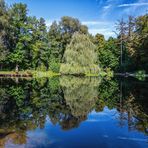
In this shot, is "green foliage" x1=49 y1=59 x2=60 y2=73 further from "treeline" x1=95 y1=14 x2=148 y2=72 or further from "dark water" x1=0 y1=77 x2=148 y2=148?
"dark water" x1=0 y1=77 x2=148 y2=148

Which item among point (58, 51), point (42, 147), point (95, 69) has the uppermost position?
point (58, 51)

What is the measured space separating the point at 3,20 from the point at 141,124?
42.7 m

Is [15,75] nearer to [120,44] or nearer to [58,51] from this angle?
[58,51]

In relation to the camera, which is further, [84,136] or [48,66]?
[48,66]

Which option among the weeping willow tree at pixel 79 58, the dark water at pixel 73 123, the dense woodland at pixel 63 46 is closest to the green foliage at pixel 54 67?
the dense woodland at pixel 63 46

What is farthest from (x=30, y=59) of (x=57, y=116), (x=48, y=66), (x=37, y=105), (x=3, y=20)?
(x=57, y=116)

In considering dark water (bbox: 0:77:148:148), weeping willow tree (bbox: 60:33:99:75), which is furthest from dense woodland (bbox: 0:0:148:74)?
dark water (bbox: 0:77:148:148)

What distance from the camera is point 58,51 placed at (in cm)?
6969

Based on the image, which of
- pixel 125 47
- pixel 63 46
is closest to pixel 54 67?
pixel 63 46

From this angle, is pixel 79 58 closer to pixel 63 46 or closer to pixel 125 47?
pixel 63 46

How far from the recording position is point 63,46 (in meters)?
72.3

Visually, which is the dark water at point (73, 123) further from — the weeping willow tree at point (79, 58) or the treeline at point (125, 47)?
the treeline at point (125, 47)

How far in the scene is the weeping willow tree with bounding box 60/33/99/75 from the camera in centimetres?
5200

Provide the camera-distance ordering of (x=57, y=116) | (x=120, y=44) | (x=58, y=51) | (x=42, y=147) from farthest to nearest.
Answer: (x=120, y=44) < (x=58, y=51) < (x=57, y=116) < (x=42, y=147)
